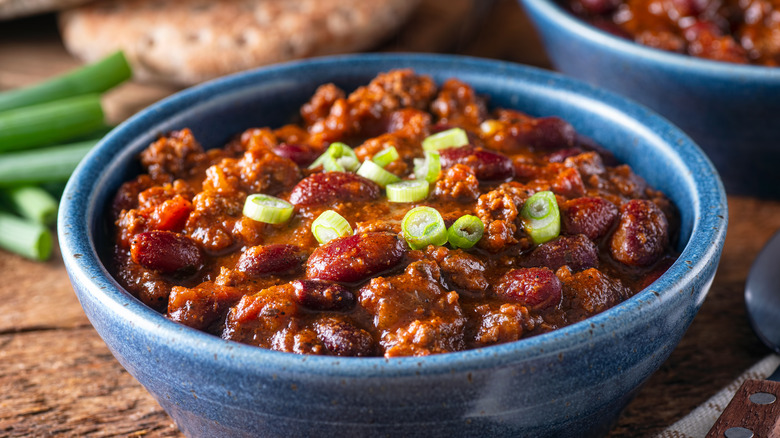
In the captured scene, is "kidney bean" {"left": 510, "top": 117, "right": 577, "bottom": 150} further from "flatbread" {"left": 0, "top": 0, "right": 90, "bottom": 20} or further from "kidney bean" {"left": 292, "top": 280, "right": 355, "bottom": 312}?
"flatbread" {"left": 0, "top": 0, "right": 90, "bottom": 20}

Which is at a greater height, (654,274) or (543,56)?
(654,274)

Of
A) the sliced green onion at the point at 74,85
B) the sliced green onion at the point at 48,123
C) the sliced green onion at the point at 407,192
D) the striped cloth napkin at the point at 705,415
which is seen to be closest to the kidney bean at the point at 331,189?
the sliced green onion at the point at 407,192

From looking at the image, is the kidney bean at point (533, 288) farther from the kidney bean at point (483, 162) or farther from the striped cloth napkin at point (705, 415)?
the striped cloth napkin at point (705, 415)

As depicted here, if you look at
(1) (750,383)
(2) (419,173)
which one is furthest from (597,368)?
(2) (419,173)

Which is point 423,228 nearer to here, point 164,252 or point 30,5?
point 164,252

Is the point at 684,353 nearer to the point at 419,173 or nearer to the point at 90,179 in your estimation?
the point at 419,173

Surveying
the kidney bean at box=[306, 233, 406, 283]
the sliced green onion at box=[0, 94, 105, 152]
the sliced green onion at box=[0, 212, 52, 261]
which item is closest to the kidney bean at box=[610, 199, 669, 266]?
the kidney bean at box=[306, 233, 406, 283]
